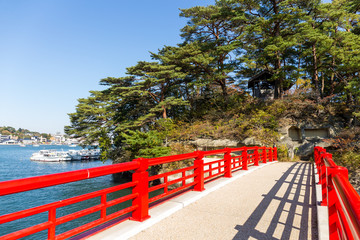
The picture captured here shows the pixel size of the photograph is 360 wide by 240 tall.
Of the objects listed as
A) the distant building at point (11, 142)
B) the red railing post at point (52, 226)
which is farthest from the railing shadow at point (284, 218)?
the distant building at point (11, 142)

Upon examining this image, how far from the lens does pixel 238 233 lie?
3.17 meters

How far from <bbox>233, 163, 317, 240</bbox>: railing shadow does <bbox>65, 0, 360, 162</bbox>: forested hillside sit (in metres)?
11.9

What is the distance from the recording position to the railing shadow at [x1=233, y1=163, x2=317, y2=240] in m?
3.16

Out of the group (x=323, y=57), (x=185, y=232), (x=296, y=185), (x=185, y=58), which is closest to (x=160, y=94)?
(x=185, y=58)

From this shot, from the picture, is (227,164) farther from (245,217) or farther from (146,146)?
(146,146)

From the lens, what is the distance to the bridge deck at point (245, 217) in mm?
3152

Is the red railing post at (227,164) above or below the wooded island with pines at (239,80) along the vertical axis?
below

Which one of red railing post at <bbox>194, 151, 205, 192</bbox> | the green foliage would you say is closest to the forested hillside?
the green foliage

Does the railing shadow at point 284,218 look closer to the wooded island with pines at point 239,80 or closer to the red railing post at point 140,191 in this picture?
the red railing post at point 140,191

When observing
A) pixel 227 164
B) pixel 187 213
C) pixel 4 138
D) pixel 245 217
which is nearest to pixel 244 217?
pixel 245 217

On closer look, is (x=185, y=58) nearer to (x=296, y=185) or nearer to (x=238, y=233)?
(x=296, y=185)

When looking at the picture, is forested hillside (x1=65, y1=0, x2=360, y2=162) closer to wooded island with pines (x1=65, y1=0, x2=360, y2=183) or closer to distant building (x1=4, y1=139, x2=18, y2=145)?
wooded island with pines (x1=65, y1=0, x2=360, y2=183)

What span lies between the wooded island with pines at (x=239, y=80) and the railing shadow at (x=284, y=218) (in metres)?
11.6

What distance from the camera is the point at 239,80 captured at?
90.7 ft
